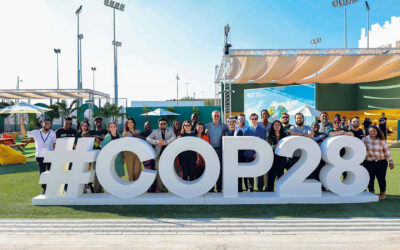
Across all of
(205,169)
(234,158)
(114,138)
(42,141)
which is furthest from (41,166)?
(234,158)

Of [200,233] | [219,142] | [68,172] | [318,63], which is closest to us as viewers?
[200,233]

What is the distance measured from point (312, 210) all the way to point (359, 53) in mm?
9187

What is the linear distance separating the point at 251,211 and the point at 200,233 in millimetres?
1100

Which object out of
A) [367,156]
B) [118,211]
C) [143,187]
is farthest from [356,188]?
[118,211]

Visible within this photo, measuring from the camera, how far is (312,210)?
4.10 m

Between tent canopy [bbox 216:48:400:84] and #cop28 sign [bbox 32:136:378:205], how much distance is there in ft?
21.4

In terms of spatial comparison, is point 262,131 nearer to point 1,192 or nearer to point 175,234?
point 175,234

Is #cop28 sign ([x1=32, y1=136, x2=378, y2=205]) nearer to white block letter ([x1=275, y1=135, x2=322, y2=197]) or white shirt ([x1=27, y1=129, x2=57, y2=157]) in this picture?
white block letter ([x1=275, y1=135, x2=322, y2=197])

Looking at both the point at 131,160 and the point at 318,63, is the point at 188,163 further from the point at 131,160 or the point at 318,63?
the point at 318,63

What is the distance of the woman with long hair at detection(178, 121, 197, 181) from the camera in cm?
473

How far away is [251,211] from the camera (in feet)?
13.4

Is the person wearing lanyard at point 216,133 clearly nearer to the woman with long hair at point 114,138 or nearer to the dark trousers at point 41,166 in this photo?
the woman with long hair at point 114,138

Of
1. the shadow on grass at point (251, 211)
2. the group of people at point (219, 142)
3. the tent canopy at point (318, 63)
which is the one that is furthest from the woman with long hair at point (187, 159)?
the tent canopy at point (318, 63)

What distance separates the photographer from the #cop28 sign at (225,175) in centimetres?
443
